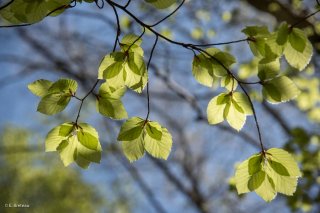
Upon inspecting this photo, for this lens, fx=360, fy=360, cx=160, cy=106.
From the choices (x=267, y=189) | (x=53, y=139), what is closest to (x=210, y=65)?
(x=267, y=189)

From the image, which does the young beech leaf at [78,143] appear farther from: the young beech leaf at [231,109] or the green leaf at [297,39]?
the green leaf at [297,39]

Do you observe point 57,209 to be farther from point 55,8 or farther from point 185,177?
point 55,8

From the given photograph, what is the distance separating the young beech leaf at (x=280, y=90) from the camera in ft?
3.09

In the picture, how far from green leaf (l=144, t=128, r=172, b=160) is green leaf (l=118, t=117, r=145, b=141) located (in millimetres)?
29

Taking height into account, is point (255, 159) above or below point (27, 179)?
above

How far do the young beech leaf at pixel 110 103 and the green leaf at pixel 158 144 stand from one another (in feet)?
0.31

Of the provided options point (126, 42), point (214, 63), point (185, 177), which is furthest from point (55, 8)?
point (185, 177)

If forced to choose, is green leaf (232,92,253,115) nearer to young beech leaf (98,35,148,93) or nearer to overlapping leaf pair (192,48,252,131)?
overlapping leaf pair (192,48,252,131)

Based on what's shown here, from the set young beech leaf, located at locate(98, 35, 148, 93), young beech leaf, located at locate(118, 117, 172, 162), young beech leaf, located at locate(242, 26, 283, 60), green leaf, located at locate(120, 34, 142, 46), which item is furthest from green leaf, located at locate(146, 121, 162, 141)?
young beech leaf, located at locate(242, 26, 283, 60)

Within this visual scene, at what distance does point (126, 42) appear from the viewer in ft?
3.10

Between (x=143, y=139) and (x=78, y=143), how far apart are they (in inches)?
6.9

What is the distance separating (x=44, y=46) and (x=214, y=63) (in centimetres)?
481

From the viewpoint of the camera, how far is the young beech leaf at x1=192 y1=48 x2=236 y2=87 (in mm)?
985

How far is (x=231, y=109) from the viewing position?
3.28ft
